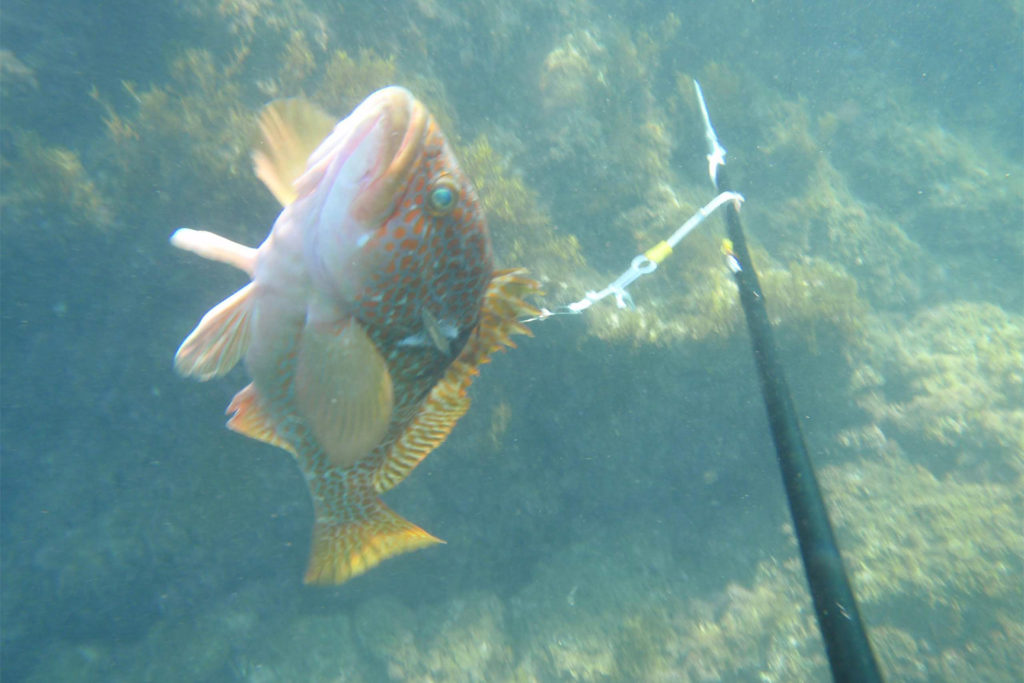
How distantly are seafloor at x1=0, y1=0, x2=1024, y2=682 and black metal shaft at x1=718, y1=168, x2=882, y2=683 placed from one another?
3257 mm

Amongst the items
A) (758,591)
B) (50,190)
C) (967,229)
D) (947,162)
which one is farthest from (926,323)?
Answer: (50,190)

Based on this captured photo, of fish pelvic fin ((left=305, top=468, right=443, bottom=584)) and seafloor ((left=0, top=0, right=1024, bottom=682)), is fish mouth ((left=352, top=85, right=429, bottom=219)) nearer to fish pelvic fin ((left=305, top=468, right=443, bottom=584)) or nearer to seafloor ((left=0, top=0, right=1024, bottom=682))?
fish pelvic fin ((left=305, top=468, right=443, bottom=584))

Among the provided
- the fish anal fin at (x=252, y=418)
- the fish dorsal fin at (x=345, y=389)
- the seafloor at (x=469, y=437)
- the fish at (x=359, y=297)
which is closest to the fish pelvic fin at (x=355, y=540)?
the fish at (x=359, y=297)

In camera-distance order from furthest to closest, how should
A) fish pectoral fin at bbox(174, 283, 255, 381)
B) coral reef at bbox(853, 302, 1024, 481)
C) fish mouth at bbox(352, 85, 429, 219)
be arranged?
coral reef at bbox(853, 302, 1024, 481)
fish pectoral fin at bbox(174, 283, 255, 381)
fish mouth at bbox(352, 85, 429, 219)

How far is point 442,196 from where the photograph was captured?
1.20 metres

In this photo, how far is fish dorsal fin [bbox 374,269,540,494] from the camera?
1551 millimetres

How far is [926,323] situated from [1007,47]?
33.7ft

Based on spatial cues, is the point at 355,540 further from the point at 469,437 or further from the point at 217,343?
the point at 469,437

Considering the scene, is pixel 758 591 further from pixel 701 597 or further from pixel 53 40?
pixel 53 40

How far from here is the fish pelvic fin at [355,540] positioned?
1782mm

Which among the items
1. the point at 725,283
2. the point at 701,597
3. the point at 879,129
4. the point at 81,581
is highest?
the point at 879,129

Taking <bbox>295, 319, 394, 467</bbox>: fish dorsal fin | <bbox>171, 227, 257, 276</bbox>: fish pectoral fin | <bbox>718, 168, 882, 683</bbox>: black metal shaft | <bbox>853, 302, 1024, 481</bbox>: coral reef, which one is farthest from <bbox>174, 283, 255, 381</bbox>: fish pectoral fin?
<bbox>853, 302, 1024, 481</bbox>: coral reef

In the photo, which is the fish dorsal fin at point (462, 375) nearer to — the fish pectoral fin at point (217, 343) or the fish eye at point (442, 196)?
the fish eye at point (442, 196)

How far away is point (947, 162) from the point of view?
11.5 metres
